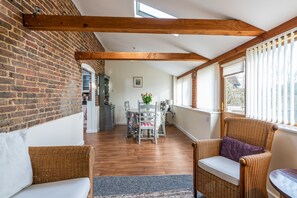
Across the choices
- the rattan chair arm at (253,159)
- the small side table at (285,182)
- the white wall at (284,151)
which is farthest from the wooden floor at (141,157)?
the small side table at (285,182)

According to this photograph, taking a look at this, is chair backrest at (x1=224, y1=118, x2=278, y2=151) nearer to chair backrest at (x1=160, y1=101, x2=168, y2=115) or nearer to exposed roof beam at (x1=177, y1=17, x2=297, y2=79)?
exposed roof beam at (x1=177, y1=17, x2=297, y2=79)

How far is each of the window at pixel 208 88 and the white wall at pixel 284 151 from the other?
210 centimetres

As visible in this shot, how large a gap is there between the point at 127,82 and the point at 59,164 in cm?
662

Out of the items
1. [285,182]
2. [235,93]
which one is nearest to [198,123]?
[235,93]

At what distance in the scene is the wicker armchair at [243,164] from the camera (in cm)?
168

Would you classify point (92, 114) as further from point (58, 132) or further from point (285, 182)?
point (285, 182)

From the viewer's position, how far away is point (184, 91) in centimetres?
738

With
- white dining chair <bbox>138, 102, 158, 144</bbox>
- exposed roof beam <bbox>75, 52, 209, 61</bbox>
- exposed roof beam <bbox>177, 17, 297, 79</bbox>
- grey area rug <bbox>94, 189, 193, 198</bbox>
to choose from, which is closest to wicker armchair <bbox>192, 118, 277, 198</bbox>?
grey area rug <bbox>94, 189, 193, 198</bbox>

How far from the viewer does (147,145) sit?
4570 mm

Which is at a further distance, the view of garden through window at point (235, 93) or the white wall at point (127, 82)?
the white wall at point (127, 82)

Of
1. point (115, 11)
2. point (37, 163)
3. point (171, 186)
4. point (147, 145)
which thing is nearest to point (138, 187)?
point (171, 186)

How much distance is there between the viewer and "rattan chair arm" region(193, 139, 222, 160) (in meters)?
2.22

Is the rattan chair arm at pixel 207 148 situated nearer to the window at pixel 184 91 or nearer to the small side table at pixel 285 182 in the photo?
the small side table at pixel 285 182

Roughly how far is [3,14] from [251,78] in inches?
117
